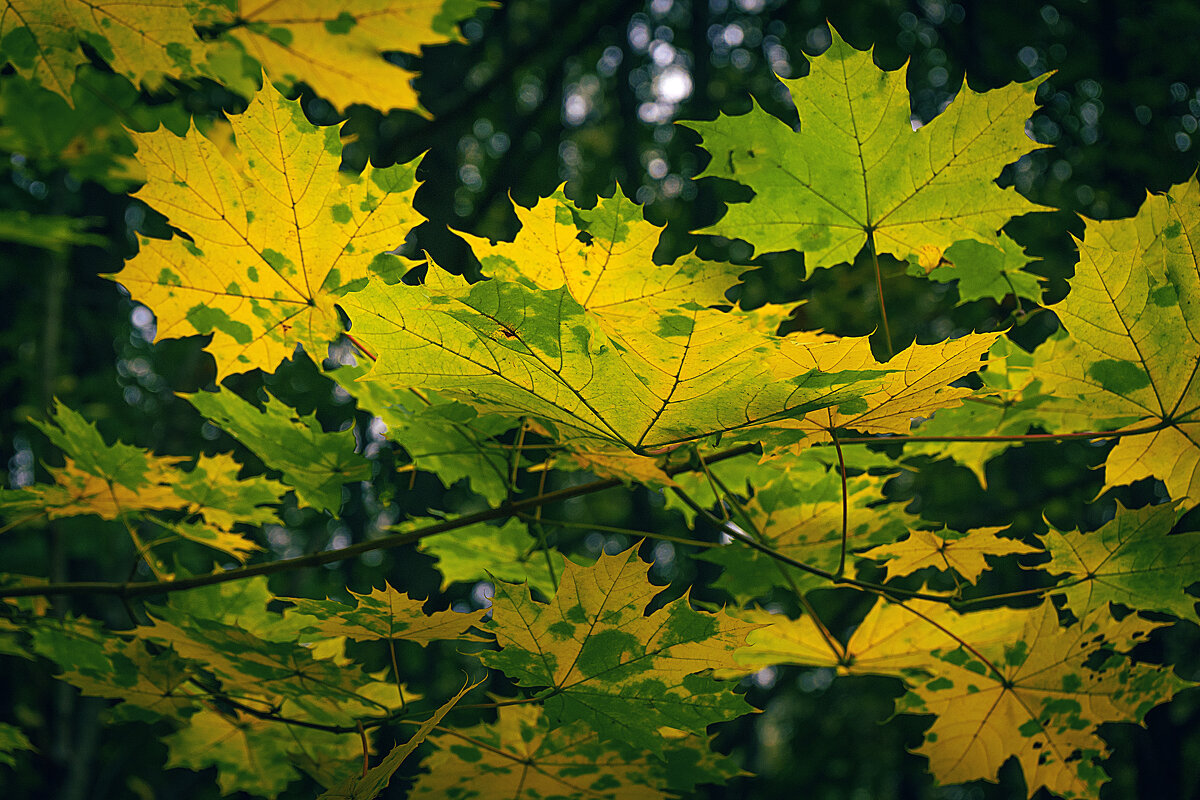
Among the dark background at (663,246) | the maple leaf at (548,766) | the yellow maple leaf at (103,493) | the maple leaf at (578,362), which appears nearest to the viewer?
the maple leaf at (578,362)

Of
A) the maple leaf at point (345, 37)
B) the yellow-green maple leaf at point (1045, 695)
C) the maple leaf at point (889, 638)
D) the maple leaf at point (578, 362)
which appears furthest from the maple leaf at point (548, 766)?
the maple leaf at point (345, 37)

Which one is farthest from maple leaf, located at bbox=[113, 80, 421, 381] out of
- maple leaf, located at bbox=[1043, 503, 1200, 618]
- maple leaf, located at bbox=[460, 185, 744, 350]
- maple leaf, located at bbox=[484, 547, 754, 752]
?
maple leaf, located at bbox=[1043, 503, 1200, 618]

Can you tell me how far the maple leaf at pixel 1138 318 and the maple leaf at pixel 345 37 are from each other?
1.11 meters

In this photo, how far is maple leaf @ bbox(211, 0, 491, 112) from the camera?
1.44 meters

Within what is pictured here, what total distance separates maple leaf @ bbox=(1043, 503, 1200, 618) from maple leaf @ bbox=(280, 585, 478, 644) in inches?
35.3

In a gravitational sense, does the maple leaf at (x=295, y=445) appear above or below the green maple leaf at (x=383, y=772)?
above

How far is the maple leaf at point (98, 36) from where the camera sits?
1.30 m

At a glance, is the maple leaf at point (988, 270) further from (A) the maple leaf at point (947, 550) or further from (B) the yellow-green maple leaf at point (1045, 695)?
(B) the yellow-green maple leaf at point (1045, 695)

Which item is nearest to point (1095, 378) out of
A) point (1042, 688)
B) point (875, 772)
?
point (1042, 688)

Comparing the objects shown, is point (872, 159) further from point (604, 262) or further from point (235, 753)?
point (235, 753)

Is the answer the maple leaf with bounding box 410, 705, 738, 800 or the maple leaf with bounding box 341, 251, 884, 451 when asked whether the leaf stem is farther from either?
the maple leaf with bounding box 410, 705, 738, 800

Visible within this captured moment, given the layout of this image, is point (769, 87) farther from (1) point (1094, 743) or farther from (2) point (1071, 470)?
(1) point (1094, 743)

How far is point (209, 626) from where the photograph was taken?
→ 3.53 feet

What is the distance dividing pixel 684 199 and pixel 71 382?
3.63 meters
